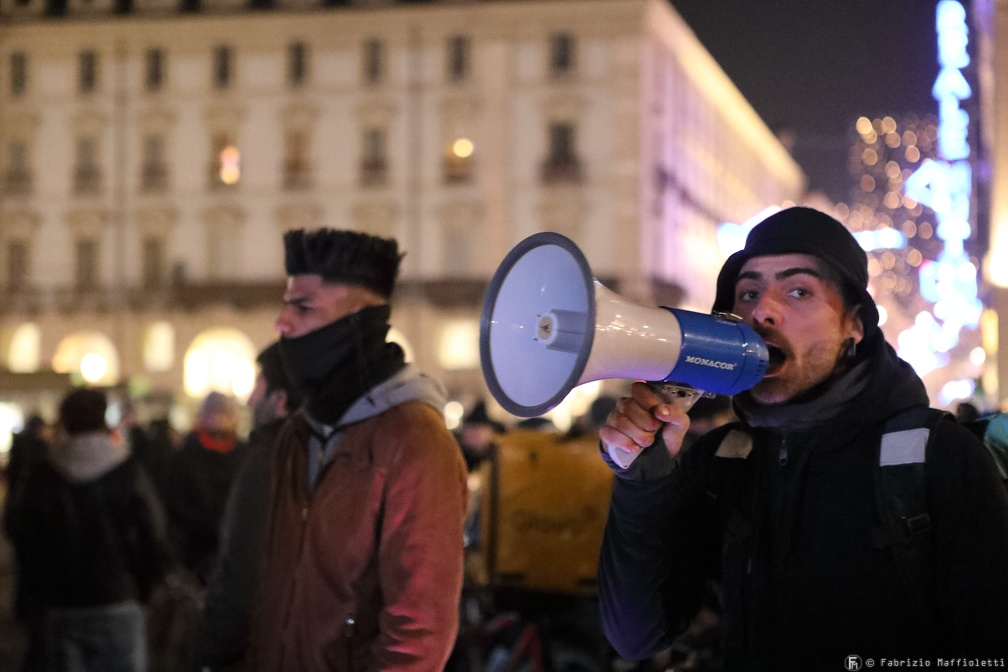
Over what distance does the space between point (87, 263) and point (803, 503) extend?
42138 mm

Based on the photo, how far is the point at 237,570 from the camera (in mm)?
3217

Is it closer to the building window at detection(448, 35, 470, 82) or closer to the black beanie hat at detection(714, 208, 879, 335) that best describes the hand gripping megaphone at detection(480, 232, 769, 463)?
the black beanie hat at detection(714, 208, 879, 335)

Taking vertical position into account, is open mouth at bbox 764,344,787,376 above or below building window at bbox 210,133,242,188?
below

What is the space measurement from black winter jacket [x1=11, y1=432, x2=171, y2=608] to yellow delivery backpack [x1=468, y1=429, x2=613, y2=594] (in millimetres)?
1608

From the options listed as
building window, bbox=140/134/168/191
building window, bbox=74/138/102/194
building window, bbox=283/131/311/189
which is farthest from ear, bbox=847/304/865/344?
building window, bbox=74/138/102/194

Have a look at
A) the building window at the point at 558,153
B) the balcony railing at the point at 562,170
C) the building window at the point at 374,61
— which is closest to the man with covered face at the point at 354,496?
the balcony railing at the point at 562,170

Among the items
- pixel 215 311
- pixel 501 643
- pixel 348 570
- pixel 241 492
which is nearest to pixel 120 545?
pixel 241 492

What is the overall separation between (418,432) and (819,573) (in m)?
1.11

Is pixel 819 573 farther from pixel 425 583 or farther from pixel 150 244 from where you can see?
pixel 150 244

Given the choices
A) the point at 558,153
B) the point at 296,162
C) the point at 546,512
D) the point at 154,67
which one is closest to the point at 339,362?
the point at 546,512

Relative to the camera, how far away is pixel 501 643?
20.3 ft

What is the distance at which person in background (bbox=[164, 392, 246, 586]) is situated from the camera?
7102 millimetres

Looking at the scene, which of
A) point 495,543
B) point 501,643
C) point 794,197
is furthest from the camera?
point 794,197

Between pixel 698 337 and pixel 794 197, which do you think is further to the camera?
pixel 794 197
